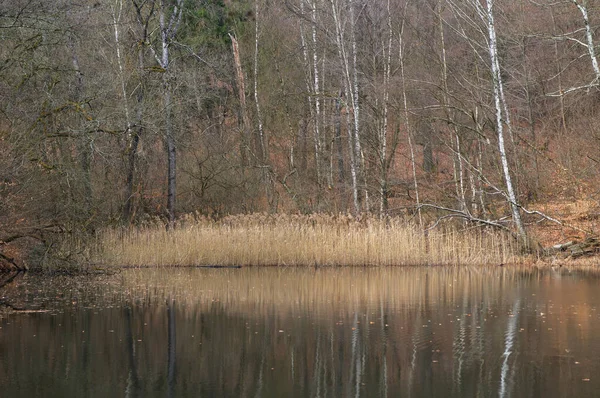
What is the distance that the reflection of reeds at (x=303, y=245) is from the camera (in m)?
21.5

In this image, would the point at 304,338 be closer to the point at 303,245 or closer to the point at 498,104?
the point at 303,245

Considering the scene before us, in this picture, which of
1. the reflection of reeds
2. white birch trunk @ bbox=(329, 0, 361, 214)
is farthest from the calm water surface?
white birch trunk @ bbox=(329, 0, 361, 214)

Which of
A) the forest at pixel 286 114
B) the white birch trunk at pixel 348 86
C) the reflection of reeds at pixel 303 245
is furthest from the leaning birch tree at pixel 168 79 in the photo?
the white birch trunk at pixel 348 86

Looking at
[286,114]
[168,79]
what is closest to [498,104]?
[168,79]

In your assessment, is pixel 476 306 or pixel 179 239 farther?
pixel 179 239

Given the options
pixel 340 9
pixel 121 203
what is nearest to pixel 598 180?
pixel 340 9

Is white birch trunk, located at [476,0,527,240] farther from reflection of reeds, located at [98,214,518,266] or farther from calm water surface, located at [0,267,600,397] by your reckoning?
calm water surface, located at [0,267,600,397]

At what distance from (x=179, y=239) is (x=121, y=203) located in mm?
3068

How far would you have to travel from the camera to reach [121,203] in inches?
942

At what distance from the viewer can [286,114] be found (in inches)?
1216

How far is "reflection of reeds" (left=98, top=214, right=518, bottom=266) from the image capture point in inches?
845

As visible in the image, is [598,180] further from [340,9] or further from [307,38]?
[307,38]

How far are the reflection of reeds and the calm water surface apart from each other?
3.32 meters

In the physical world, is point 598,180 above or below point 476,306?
above
